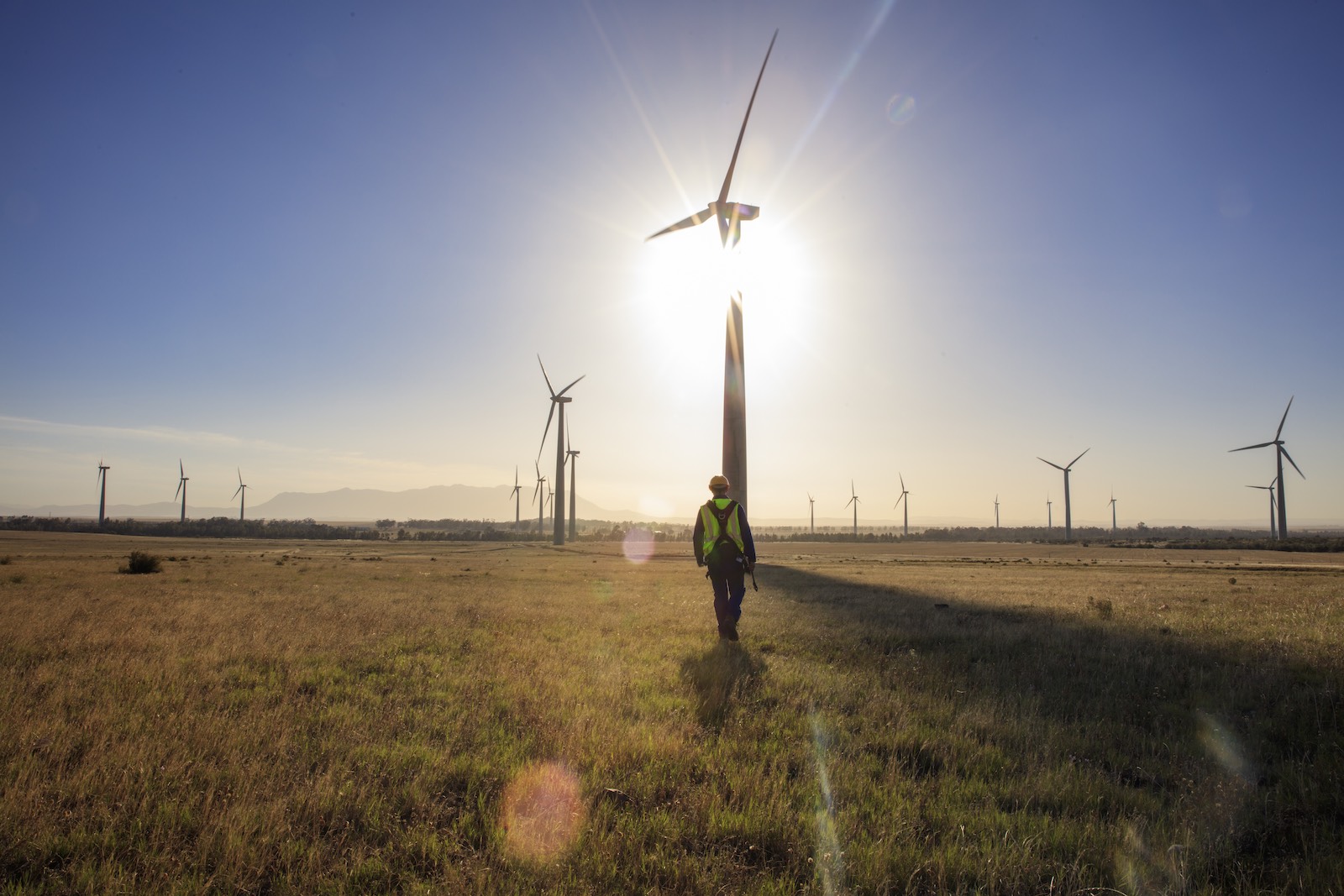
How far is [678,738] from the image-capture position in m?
6.08

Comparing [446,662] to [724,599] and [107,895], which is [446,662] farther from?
[107,895]

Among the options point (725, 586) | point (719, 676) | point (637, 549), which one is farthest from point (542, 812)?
point (637, 549)

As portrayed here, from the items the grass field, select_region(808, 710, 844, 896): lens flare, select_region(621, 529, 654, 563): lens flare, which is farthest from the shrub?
select_region(808, 710, 844, 896): lens flare

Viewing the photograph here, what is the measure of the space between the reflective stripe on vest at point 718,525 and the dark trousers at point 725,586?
10.3 inches

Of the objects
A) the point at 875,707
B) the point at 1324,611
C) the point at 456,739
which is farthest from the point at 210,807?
the point at 1324,611

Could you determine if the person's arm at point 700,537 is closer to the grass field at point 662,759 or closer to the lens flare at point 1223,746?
the grass field at point 662,759

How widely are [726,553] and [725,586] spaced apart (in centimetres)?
63

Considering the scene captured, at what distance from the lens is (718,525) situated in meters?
11.6

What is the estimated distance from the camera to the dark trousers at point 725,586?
1163cm

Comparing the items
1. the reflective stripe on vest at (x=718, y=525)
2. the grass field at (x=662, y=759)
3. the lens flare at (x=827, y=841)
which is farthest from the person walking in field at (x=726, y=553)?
the lens flare at (x=827, y=841)

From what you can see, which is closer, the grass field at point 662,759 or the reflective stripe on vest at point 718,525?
the grass field at point 662,759

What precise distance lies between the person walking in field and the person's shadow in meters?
0.56

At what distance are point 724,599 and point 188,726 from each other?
7.67 meters

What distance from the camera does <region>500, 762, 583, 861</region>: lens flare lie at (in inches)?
167
